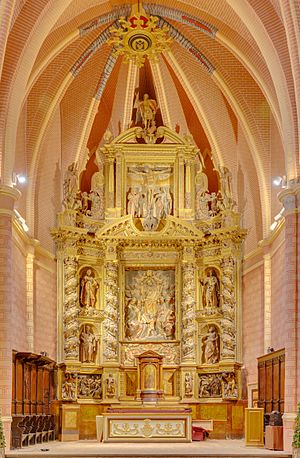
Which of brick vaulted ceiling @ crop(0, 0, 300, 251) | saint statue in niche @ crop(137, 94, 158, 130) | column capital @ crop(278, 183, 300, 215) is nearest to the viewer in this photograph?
column capital @ crop(278, 183, 300, 215)

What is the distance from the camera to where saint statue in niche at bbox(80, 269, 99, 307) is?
86.4 ft

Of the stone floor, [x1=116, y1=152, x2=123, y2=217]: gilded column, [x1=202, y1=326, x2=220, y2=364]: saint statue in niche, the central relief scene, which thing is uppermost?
[x1=116, y1=152, x2=123, y2=217]: gilded column

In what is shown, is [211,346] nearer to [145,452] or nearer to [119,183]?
[119,183]

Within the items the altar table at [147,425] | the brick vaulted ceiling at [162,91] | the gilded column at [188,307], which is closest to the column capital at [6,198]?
the brick vaulted ceiling at [162,91]

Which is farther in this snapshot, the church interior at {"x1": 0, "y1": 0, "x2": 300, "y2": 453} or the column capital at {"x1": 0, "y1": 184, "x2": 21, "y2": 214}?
the church interior at {"x1": 0, "y1": 0, "x2": 300, "y2": 453}

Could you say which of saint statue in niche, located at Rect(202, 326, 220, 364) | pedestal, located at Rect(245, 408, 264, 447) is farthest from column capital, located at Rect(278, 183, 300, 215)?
saint statue in niche, located at Rect(202, 326, 220, 364)

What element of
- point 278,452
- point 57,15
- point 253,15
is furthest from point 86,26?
point 278,452

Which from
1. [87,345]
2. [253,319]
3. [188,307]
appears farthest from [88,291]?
[253,319]

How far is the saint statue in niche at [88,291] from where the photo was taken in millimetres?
26344

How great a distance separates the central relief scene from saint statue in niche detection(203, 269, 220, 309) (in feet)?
3.16

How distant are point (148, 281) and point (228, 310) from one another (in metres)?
2.62

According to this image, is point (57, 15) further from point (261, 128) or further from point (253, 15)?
point (261, 128)

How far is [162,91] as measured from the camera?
27359mm

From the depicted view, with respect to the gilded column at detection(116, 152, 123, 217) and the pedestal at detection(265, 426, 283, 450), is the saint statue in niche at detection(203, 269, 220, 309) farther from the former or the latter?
the pedestal at detection(265, 426, 283, 450)
